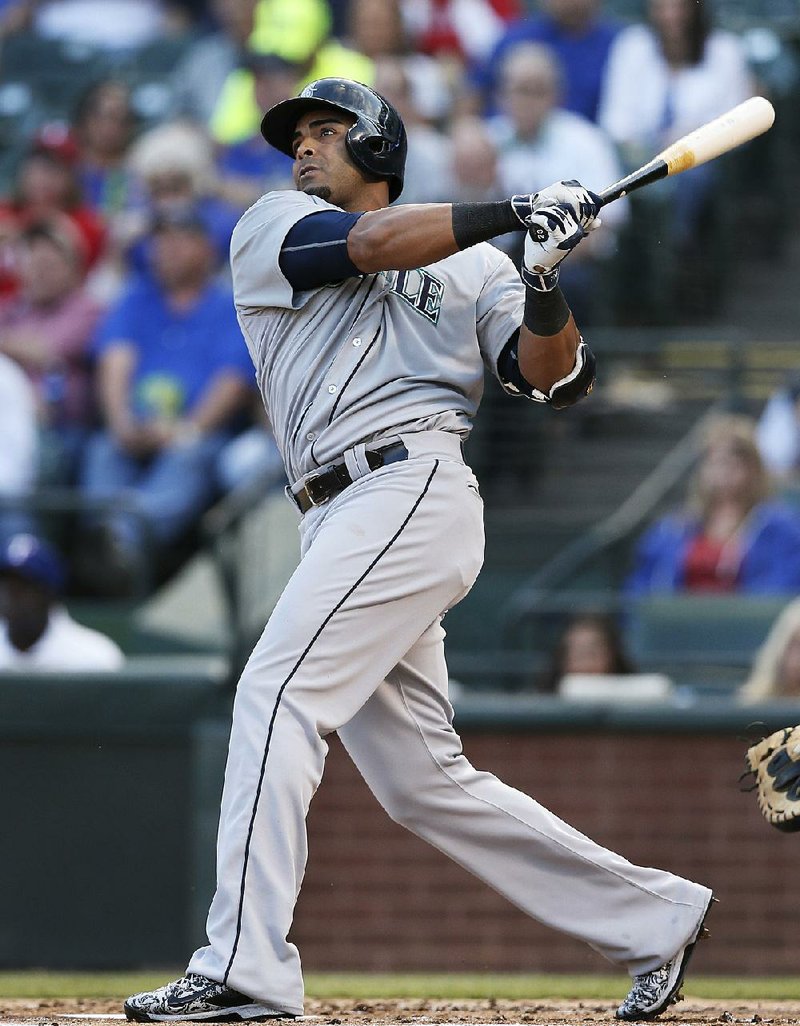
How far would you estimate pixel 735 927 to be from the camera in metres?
6.34

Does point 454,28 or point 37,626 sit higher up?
point 454,28

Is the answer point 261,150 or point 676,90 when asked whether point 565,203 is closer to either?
point 676,90

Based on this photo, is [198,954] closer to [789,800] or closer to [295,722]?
[295,722]

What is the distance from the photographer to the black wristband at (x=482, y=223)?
3.52 m

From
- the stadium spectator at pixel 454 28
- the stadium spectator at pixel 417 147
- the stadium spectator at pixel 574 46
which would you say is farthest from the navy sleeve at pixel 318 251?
the stadium spectator at pixel 454 28

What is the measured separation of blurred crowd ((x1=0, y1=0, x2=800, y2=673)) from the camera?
25.4 feet

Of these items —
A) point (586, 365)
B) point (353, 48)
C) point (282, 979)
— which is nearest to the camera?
point (282, 979)

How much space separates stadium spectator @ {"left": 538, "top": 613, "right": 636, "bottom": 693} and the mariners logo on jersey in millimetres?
2922

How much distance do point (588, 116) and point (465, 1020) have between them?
19.8 feet

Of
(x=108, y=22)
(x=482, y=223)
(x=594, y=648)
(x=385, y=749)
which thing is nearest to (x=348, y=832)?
(x=594, y=648)

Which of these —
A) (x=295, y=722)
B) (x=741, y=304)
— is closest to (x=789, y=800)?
(x=295, y=722)

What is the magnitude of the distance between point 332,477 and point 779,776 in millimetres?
1144

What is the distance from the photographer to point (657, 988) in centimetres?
381

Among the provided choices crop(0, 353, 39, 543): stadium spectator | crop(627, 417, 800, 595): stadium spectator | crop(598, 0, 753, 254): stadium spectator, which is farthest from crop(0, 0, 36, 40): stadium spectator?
crop(627, 417, 800, 595): stadium spectator
